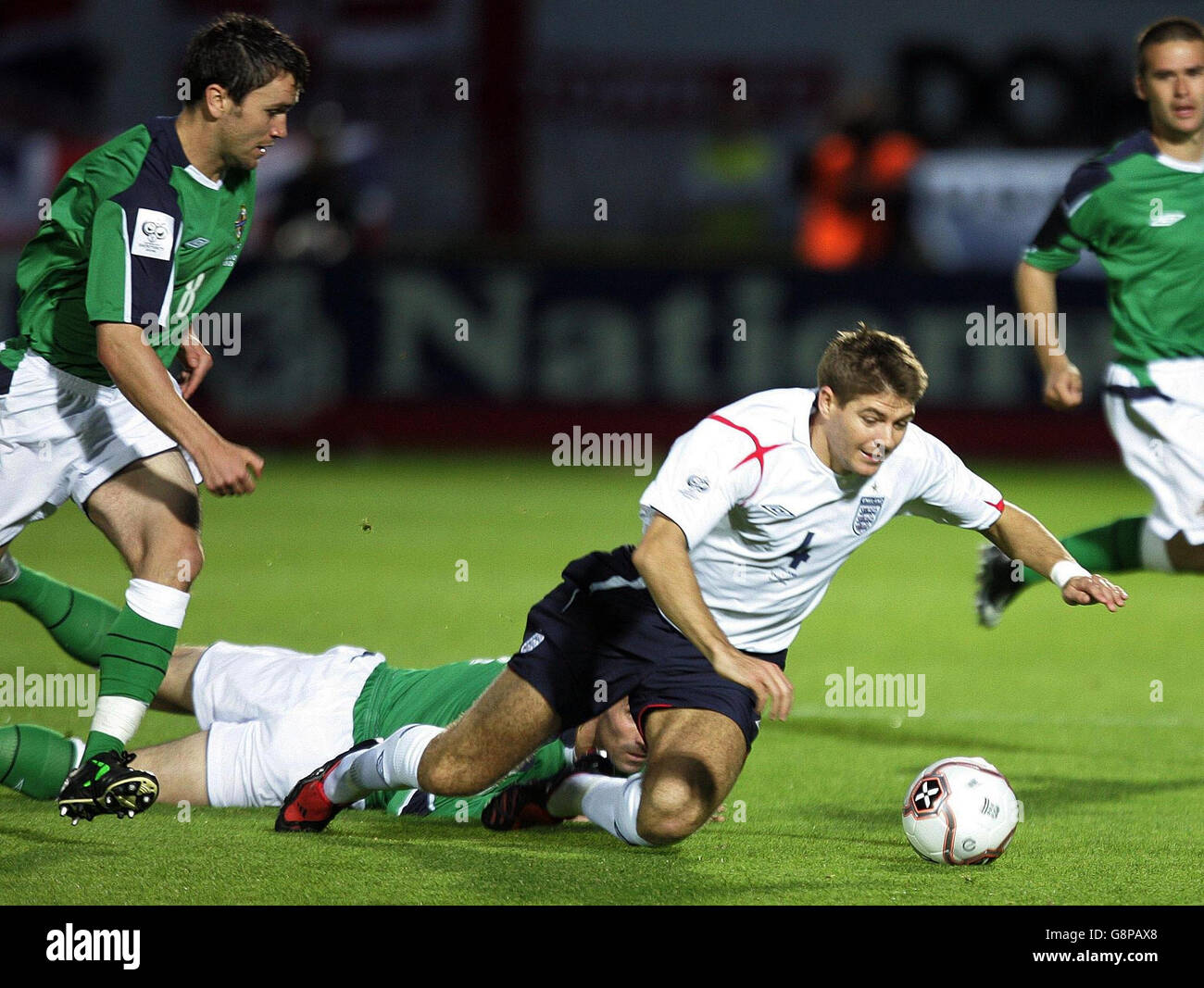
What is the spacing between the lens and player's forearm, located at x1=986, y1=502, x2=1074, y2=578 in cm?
467

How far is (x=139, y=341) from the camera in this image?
4613 millimetres

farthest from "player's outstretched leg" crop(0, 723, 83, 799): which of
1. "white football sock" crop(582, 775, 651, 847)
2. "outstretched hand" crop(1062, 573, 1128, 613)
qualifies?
"outstretched hand" crop(1062, 573, 1128, 613)

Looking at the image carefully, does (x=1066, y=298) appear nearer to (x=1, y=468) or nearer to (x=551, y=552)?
(x=551, y=552)

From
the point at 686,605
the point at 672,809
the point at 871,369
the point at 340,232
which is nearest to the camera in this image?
the point at 686,605

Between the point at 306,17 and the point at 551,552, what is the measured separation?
9.79m

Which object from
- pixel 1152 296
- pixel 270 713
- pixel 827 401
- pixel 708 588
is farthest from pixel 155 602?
pixel 1152 296

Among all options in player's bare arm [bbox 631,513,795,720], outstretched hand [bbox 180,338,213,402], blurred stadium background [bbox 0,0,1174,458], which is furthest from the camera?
blurred stadium background [bbox 0,0,1174,458]

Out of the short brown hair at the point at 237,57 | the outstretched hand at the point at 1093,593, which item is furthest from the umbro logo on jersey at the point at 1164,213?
the short brown hair at the point at 237,57

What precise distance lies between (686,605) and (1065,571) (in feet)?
3.56

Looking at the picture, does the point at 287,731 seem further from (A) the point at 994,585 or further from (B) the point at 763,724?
(A) the point at 994,585

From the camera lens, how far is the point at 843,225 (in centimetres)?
1414

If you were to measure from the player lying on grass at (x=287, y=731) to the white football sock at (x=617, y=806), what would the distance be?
0.66ft

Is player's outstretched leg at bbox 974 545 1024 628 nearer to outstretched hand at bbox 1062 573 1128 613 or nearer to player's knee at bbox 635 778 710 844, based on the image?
outstretched hand at bbox 1062 573 1128 613
